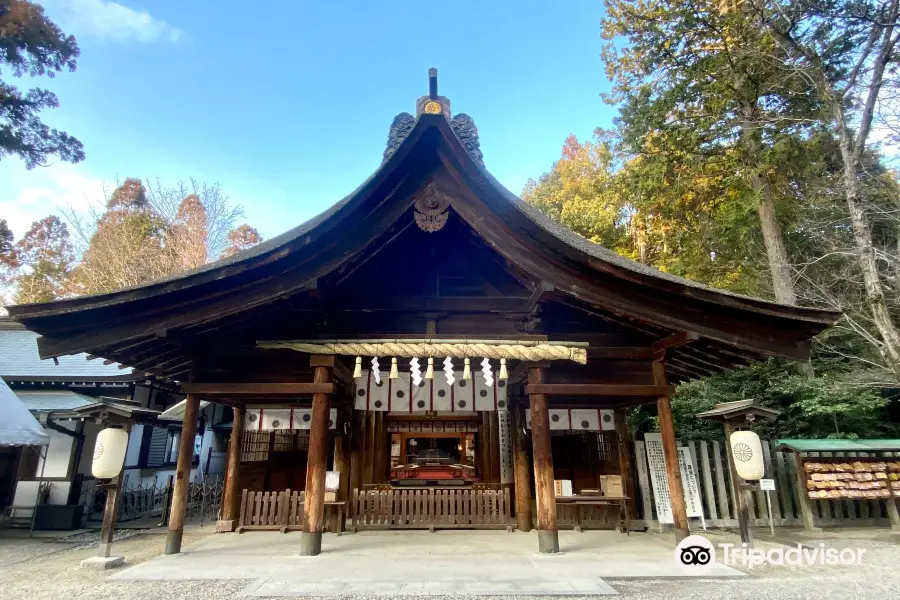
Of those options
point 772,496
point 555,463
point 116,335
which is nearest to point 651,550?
point 555,463

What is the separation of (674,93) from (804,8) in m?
3.79

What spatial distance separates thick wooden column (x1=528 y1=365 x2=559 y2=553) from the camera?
19.7 ft

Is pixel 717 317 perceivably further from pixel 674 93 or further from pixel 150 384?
pixel 150 384

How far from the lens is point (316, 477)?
6.04 m

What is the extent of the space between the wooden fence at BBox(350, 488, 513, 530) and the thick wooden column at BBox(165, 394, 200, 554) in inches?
112

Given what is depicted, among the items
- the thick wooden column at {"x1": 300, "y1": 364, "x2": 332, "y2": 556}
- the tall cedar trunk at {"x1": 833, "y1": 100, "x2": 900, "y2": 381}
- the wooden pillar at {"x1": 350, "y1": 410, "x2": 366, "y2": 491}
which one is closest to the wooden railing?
the wooden pillar at {"x1": 350, "y1": 410, "x2": 366, "y2": 491}

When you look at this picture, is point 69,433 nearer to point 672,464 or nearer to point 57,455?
point 57,455

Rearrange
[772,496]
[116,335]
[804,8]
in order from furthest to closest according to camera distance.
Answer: [804,8] → [772,496] → [116,335]

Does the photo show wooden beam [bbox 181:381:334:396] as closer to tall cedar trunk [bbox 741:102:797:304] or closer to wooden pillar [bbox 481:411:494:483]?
wooden pillar [bbox 481:411:494:483]

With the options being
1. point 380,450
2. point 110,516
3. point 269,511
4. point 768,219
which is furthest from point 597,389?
point 768,219

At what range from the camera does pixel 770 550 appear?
6.75 metres

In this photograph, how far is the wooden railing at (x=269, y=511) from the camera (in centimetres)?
838

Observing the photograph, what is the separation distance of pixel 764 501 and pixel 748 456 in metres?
4.02

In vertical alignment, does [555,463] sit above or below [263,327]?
below
